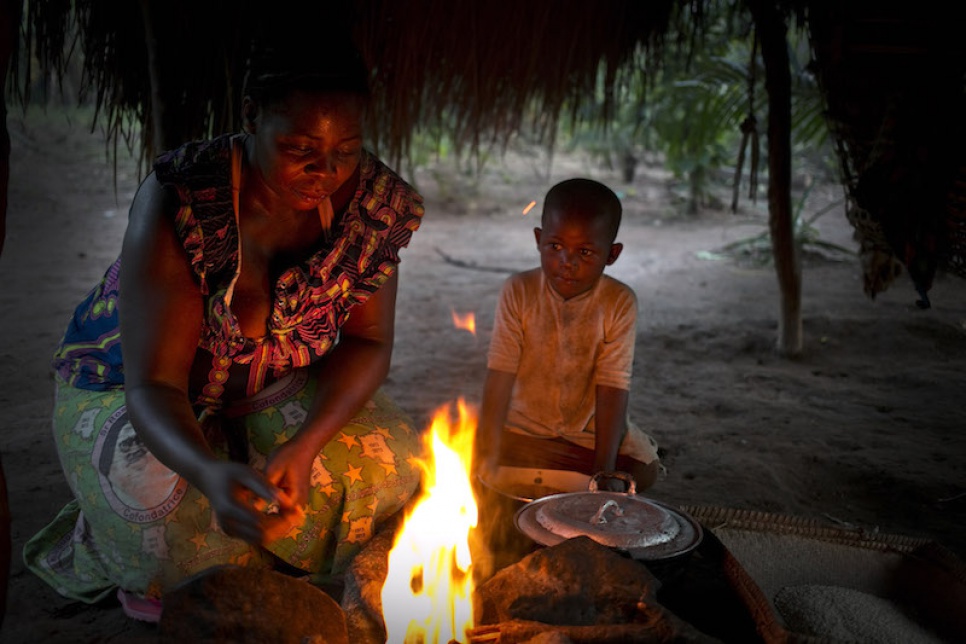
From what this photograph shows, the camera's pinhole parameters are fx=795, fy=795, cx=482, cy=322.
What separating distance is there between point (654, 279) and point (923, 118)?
166 inches

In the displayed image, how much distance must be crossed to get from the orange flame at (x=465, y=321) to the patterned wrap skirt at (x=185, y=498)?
2.85m

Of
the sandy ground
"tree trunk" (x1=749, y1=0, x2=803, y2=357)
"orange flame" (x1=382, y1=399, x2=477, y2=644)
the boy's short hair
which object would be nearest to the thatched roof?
the sandy ground

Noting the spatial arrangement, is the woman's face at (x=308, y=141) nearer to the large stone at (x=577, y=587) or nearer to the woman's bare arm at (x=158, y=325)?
the woman's bare arm at (x=158, y=325)

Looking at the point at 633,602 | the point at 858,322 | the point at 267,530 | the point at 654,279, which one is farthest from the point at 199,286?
the point at 654,279

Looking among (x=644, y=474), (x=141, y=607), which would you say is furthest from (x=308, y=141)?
(x=644, y=474)

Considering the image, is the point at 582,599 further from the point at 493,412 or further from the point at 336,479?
the point at 493,412

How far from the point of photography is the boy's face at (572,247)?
2.52 metres

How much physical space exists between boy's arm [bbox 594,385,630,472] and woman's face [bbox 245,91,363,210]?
4.03ft

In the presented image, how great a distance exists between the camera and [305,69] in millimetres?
1820

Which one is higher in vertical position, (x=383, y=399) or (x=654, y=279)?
(x=383, y=399)

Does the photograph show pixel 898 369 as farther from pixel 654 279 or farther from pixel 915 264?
pixel 654 279

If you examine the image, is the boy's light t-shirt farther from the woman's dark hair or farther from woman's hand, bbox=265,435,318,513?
the woman's dark hair

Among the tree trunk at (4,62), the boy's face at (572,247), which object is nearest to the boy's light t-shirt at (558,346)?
the boy's face at (572,247)

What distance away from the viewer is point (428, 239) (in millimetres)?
8688
